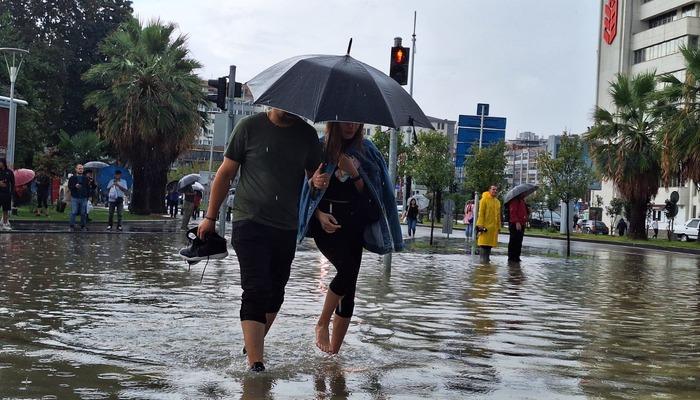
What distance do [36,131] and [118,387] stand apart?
1678 inches

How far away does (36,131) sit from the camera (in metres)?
45.8

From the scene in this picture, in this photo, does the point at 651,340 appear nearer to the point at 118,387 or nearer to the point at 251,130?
the point at 251,130

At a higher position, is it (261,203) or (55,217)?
(261,203)

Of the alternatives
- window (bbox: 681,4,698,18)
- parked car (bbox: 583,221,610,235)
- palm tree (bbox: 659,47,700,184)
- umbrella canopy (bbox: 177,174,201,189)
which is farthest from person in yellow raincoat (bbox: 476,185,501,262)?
window (bbox: 681,4,698,18)

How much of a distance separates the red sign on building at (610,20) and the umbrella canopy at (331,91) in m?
78.2

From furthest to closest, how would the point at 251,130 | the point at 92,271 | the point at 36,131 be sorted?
the point at 36,131
the point at 92,271
the point at 251,130

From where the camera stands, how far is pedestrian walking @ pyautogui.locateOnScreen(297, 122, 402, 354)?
257 inches

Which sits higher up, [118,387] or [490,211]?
[490,211]

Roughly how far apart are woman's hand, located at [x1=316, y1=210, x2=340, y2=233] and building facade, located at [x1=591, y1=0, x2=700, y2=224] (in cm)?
6741

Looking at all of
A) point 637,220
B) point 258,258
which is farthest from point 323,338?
point 637,220

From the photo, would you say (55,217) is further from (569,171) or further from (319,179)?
(319,179)

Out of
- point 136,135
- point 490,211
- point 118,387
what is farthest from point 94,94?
point 118,387

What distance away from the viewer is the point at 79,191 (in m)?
24.8

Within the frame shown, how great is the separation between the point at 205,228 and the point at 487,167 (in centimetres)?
4544
